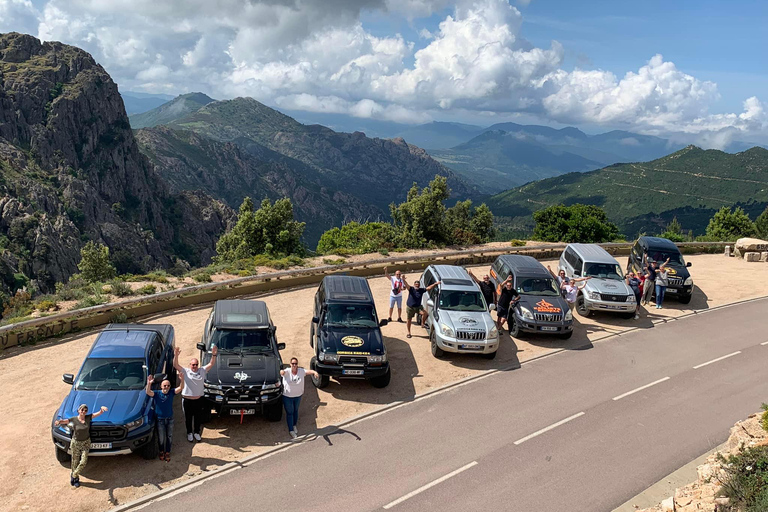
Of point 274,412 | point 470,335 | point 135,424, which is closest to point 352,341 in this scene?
point 274,412

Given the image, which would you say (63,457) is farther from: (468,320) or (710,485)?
(710,485)

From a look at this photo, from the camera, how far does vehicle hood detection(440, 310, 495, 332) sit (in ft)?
49.1

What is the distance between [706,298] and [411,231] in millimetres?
17983

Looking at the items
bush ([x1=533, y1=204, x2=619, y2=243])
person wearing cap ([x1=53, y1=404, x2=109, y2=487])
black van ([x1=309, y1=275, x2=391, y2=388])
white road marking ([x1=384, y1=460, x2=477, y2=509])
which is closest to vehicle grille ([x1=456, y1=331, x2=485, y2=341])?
black van ([x1=309, y1=275, x2=391, y2=388])

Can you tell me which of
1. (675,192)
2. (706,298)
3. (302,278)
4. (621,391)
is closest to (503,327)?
(621,391)

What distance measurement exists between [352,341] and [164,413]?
4.81 m

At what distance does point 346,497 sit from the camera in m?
9.20

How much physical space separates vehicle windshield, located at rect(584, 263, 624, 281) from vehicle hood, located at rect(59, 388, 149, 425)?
15.8 metres

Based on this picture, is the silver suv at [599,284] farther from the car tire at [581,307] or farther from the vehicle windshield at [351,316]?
the vehicle windshield at [351,316]

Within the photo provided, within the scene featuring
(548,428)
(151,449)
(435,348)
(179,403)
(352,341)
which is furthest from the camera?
(435,348)

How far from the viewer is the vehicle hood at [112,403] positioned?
9.53 m

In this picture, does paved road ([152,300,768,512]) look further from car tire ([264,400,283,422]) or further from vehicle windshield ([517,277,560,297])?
vehicle windshield ([517,277,560,297])

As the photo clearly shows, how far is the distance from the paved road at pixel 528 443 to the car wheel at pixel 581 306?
3.25m

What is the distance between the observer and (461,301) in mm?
16141
